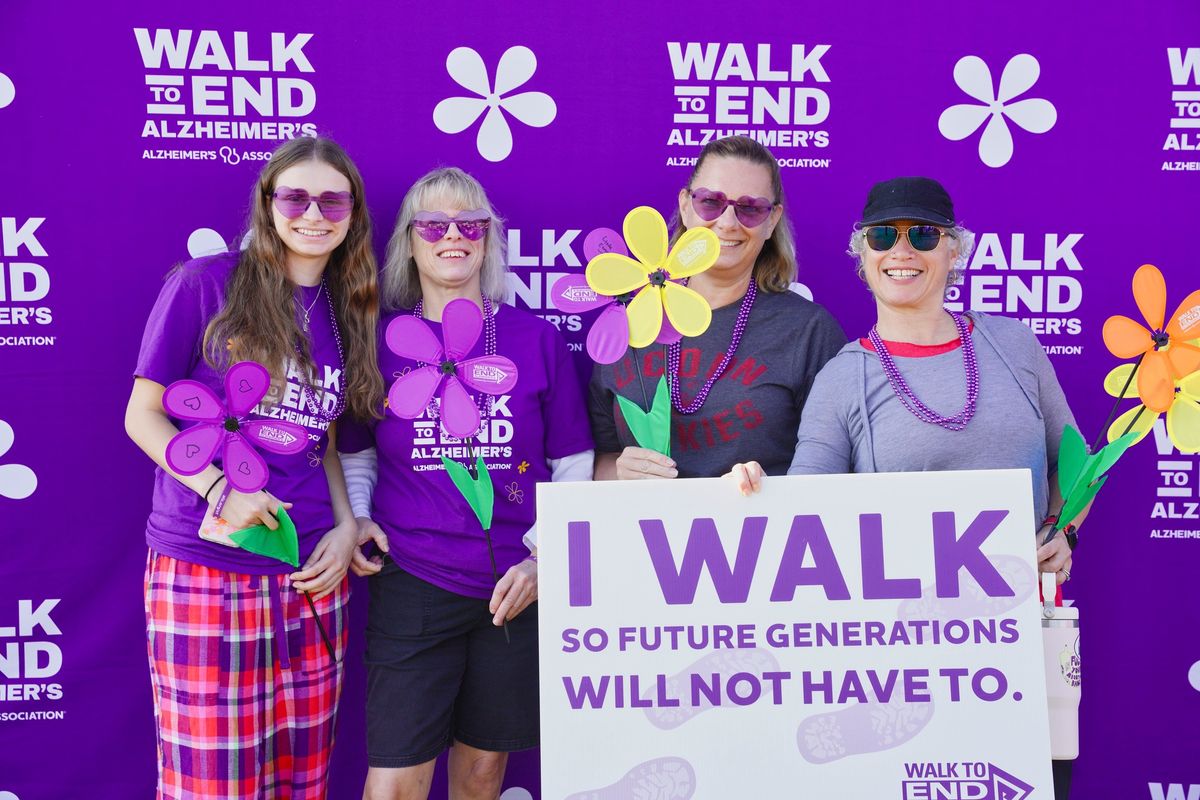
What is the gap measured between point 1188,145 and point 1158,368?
3.52ft

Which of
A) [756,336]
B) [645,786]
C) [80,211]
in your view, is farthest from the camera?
[80,211]

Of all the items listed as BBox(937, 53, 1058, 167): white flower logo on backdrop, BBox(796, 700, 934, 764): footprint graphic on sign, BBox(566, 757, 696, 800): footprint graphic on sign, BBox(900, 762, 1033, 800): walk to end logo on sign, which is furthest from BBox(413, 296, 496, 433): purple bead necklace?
BBox(937, 53, 1058, 167): white flower logo on backdrop

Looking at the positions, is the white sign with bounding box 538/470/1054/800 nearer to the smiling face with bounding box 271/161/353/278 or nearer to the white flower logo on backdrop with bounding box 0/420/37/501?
the smiling face with bounding box 271/161/353/278

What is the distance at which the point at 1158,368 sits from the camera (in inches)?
70.4

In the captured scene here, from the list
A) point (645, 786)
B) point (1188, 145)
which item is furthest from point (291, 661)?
point (1188, 145)

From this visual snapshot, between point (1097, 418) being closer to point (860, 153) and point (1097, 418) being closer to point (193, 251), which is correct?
point (860, 153)

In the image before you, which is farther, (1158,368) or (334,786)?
(334,786)

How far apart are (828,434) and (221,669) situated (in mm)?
1270

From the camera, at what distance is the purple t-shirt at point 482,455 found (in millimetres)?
2104

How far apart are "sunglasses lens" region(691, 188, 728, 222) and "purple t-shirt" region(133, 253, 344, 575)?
82cm

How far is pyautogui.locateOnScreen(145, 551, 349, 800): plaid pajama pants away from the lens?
1987 mm

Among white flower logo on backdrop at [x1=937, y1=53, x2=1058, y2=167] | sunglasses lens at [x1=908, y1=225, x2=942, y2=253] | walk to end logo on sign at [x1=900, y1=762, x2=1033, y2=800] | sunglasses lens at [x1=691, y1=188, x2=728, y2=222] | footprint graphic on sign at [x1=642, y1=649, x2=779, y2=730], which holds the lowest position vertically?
walk to end logo on sign at [x1=900, y1=762, x2=1033, y2=800]

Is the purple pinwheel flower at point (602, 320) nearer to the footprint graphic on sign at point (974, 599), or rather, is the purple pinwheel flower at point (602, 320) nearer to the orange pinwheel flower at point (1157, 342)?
the footprint graphic on sign at point (974, 599)

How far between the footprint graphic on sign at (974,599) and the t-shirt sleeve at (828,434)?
0.28m
